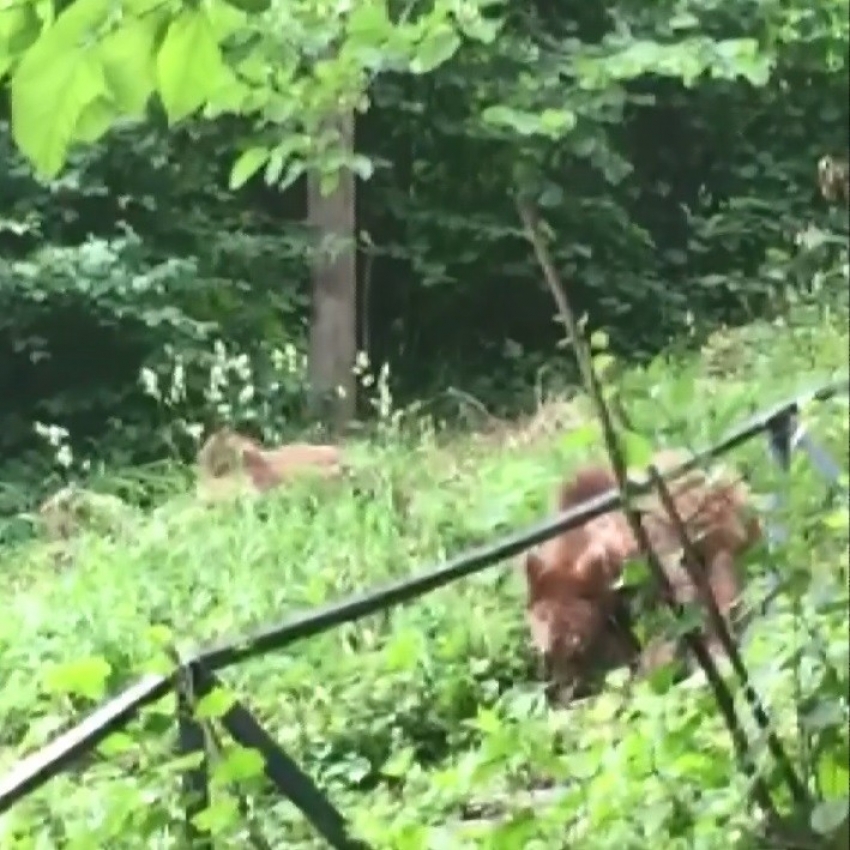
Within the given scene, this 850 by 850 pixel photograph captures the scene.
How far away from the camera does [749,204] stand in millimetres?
9602

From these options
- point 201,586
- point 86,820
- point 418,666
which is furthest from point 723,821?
point 201,586

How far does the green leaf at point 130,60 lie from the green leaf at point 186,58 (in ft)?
0.05

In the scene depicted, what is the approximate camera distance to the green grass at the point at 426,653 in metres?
1.44

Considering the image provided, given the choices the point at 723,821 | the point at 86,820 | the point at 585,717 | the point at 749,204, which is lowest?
the point at 749,204

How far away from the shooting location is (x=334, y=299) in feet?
27.8

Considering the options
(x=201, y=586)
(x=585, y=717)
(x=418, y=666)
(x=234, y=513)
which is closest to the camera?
(x=585, y=717)

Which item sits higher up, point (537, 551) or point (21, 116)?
point (21, 116)

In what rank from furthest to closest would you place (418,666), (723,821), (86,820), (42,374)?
(42,374) → (418,666) → (86,820) → (723,821)

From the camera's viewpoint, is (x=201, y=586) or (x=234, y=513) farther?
(x=234, y=513)

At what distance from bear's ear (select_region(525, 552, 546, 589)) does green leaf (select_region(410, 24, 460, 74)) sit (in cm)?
164

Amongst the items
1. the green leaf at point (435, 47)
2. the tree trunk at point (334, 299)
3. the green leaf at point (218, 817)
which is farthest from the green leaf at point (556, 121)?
the green leaf at point (218, 817)

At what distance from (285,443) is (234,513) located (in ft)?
5.37

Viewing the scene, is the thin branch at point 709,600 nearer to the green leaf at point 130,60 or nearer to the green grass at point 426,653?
the green grass at point 426,653

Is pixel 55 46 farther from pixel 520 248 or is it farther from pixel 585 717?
pixel 520 248
